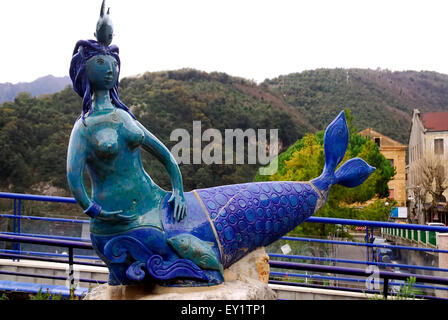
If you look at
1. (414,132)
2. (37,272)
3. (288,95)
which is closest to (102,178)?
(37,272)

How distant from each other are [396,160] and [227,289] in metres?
36.9

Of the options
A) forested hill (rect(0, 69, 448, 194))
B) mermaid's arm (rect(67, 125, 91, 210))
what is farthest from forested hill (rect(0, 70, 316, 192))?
mermaid's arm (rect(67, 125, 91, 210))

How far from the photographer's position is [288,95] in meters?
58.5

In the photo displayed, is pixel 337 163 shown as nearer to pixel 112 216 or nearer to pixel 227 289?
pixel 227 289

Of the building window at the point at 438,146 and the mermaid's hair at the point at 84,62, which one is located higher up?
the building window at the point at 438,146

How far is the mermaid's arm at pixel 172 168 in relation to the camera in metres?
2.59

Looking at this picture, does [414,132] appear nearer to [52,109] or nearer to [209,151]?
[209,151]

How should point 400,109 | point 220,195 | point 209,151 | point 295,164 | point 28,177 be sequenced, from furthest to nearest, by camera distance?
point 400,109, point 209,151, point 28,177, point 295,164, point 220,195

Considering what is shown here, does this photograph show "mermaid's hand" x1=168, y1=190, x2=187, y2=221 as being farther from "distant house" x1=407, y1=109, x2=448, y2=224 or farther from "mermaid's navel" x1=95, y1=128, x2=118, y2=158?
"distant house" x1=407, y1=109, x2=448, y2=224

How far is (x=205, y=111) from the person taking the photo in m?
38.4

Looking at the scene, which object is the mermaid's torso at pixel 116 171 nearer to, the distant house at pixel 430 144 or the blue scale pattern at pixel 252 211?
the blue scale pattern at pixel 252 211

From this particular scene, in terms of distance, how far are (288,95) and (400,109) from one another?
49.0ft
